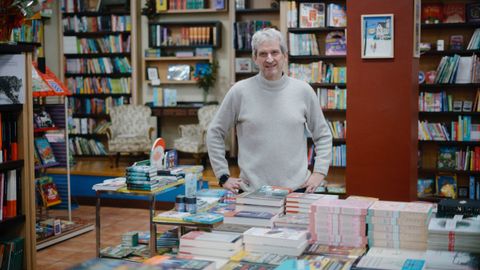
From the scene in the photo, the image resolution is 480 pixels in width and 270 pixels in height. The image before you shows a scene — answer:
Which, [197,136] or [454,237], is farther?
[197,136]

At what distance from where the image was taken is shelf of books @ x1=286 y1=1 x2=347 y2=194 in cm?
754

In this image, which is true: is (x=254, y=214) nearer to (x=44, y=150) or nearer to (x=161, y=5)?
(x=44, y=150)

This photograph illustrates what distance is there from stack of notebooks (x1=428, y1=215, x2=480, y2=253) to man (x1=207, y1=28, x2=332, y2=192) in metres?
1.08

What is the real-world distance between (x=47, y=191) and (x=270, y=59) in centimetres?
400

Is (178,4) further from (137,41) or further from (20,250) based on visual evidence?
(20,250)

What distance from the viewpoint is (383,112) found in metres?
5.09

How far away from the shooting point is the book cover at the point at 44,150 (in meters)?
6.00

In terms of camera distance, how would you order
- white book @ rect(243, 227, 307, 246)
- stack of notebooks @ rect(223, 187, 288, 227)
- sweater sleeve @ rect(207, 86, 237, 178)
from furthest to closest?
sweater sleeve @ rect(207, 86, 237, 178), stack of notebooks @ rect(223, 187, 288, 227), white book @ rect(243, 227, 307, 246)

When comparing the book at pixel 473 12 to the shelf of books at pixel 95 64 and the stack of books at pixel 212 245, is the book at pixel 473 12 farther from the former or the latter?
the stack of books at pixel 212 245

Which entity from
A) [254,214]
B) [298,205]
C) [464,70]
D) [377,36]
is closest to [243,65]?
[464,70]

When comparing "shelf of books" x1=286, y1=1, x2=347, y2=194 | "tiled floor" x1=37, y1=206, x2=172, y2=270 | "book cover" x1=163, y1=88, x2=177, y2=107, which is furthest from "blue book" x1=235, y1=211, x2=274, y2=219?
"book cover" x1=163, y1=88, x2=177, y2=107

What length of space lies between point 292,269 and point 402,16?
359 centimetres

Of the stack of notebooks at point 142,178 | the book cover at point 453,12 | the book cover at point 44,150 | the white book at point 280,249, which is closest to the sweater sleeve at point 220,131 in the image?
the stack of notebooks at point 142,178

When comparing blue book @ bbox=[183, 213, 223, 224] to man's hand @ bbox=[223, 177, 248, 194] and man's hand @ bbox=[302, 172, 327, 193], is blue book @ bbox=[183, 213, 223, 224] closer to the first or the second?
man's hand @ bbox=[223, 177, 248, 194]
